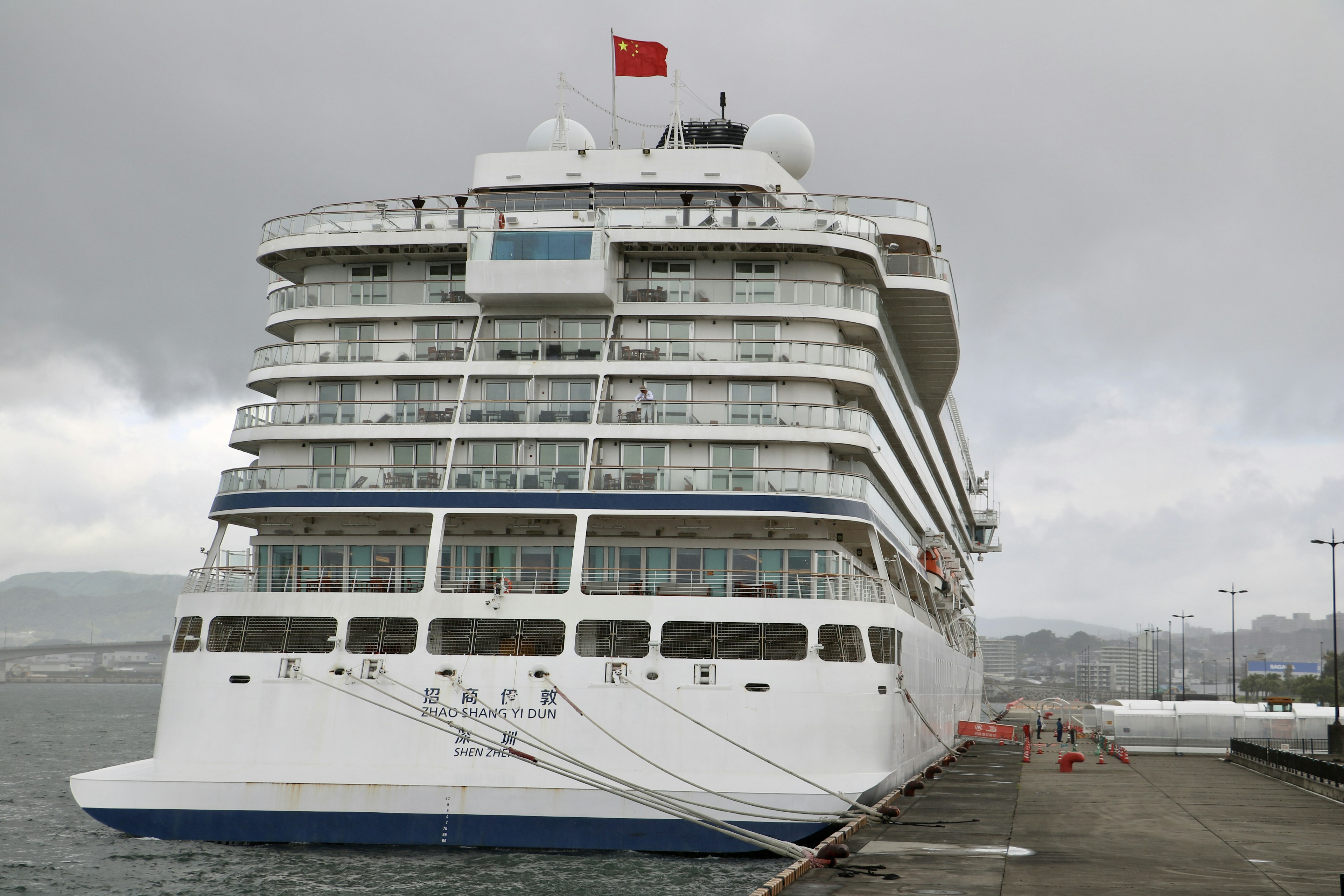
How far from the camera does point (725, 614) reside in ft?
79.6

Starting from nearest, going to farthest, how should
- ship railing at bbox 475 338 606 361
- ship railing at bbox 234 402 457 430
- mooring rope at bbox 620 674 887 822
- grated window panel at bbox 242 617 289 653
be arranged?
mooring rope at bbox 620 674 887 822 < grated window panel at bbox 242 617 289 653 < ship railing at bbox 234 402 457 430 < ship railing at bbox 475 338 606 361

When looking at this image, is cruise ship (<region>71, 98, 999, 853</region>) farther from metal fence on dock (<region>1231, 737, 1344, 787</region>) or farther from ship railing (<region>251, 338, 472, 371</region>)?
metal fence on dock (<region>1231, 737, 1344, 787</region>)

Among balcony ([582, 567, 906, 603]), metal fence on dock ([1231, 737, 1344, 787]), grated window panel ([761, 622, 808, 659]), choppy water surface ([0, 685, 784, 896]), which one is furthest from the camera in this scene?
metal fence on dock ([1231, 737, 1344, 787])

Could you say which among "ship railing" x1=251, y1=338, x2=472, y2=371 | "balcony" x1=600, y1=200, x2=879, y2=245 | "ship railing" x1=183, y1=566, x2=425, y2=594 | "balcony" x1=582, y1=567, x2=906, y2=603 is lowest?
"ship railing" x1=183, y1=566, x2=425, y2=594

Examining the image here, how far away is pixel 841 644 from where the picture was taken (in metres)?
24.8

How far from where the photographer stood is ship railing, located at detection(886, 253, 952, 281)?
33688 millimetres

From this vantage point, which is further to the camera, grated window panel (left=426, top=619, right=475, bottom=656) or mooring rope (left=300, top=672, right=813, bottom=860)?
grated window panel (left=426, top=619, right=475, bottom=656)

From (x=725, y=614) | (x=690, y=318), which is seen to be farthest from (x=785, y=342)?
(x=725, y=614)

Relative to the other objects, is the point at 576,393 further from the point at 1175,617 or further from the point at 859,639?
the point at 1175,617

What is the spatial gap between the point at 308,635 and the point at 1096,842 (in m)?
15.0

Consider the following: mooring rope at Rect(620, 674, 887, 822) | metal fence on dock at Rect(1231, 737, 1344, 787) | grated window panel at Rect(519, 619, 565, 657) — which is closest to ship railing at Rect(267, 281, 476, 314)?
grated window panel at Rect(519, 619, 565, 657)

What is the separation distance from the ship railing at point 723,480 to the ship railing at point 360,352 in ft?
15.2

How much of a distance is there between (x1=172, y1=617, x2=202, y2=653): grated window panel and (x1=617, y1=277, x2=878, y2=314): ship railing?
1134 cm

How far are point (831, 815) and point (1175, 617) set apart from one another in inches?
3987
